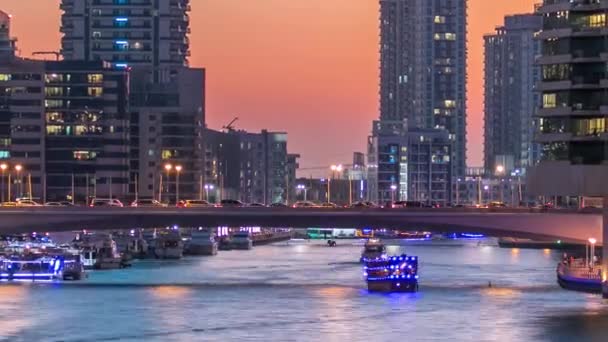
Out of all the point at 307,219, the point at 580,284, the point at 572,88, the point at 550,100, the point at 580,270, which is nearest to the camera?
the point at 580,284

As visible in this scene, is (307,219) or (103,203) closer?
(307,219)

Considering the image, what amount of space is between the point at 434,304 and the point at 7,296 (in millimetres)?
24904

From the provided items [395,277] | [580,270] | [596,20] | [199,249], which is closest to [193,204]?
[395,277]

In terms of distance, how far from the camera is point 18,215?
343ft

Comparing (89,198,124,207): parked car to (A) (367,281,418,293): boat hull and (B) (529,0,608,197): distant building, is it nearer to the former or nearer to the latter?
(A) (367,281,418,293): boat hull

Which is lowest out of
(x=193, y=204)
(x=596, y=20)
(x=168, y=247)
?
(x=168, y=247)

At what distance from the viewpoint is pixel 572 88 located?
109 metres

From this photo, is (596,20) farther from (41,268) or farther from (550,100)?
(41,268)

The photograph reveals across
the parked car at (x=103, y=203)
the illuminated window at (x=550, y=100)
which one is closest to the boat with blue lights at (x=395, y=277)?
the illuminated window at (x=550, y=100)

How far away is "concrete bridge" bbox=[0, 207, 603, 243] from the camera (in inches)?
4026

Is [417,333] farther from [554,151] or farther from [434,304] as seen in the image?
[554,151]

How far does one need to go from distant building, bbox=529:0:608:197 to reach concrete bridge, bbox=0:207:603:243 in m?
4.42

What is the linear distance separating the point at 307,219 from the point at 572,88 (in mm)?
19166

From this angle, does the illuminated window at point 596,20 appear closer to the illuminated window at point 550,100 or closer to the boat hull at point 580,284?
the illuminated window at point 550,100
